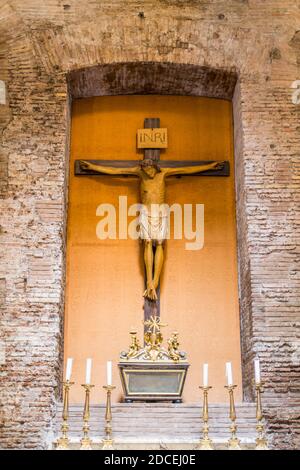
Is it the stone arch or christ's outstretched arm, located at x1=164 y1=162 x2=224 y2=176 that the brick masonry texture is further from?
christ's outstretched arm, located at x1=164 y1=162 x2=224 y2=176

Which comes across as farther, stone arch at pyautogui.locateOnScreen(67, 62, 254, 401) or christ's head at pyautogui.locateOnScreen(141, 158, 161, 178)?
christ's head at pyautogui.locateOnScreen(141, 158, 161, 178)

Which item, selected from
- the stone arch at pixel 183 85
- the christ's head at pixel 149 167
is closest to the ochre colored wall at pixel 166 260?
the stone arch at pixel 183 85

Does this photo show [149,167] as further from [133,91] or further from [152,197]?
[133,91]

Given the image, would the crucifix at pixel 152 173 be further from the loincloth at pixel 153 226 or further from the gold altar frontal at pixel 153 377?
the gold altar frontal at pixel 153 377

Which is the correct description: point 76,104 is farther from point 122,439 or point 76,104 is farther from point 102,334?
point 122,439

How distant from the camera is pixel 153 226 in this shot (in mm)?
8156

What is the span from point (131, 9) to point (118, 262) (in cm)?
288

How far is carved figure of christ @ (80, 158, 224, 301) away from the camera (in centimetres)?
804

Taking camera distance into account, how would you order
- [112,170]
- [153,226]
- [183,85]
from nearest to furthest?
1. [153,226]
2. [112,170]
3. [183,85]

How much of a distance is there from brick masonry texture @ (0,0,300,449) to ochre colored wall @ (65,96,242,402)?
0.78 feet

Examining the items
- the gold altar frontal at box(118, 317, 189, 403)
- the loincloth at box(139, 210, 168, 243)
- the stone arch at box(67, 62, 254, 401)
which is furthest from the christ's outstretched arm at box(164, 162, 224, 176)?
the gold altar frontal at box(118, 317, 189, 403)

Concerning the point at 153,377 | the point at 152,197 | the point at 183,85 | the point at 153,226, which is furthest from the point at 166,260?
the point at 183,85

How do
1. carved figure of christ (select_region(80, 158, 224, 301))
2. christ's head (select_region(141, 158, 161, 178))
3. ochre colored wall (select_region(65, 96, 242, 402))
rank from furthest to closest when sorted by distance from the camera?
christ's head (select_region(141, 158, 161, 178))
carved figure of christ (select_region(80, 158, 224, 301))
ochre colored wall (select_region(65, 96, 242, 402))

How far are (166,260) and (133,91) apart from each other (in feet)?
6.98
